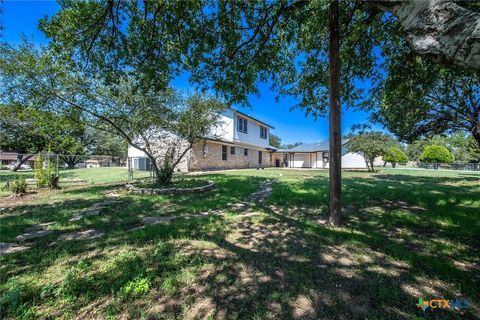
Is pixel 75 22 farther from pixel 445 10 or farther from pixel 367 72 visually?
pixel 367 72

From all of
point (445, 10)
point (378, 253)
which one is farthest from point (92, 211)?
point (445, 10)

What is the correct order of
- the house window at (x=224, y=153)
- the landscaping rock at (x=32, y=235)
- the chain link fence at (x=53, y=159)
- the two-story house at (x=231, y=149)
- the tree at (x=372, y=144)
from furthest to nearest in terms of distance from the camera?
the house window at (x=224, y=153) → the tree at (x=372, y=144) → the two-story house at (x=231, y=149) → the chain link fence at (x=53, y=159) → the landscaping rock at (x=32, y=235)

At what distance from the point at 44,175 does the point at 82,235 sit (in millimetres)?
7280

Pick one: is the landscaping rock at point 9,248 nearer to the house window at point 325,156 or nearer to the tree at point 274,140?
the house window at point 325,156

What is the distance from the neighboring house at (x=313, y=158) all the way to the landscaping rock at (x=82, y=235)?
99.2 feet

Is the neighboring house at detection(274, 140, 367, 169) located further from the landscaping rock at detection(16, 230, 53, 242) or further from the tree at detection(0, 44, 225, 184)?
the landscaping rock at detection(16, 230, 53, 242)

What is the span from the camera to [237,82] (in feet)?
17.9

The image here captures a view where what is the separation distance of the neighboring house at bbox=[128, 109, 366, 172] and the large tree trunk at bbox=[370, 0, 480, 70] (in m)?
9.87

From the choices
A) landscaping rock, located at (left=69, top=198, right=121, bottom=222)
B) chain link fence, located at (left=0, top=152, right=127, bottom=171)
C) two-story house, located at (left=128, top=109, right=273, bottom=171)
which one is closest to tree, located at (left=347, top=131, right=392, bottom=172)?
two-story house, located at (left=128, top=109, right=273, bottom=171)

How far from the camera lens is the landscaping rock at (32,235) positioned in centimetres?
340

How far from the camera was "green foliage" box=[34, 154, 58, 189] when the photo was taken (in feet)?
27.3

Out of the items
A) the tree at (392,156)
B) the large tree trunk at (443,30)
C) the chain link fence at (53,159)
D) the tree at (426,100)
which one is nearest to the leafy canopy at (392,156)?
the tree at (392,156)

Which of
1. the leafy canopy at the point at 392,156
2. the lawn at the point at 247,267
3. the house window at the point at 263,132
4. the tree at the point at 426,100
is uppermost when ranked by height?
the house window at the point at 263,132

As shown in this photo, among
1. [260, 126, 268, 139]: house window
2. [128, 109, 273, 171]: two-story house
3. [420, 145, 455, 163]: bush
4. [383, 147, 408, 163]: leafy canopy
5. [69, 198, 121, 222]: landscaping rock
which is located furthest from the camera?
[420, 145, 455, 163]: bush
